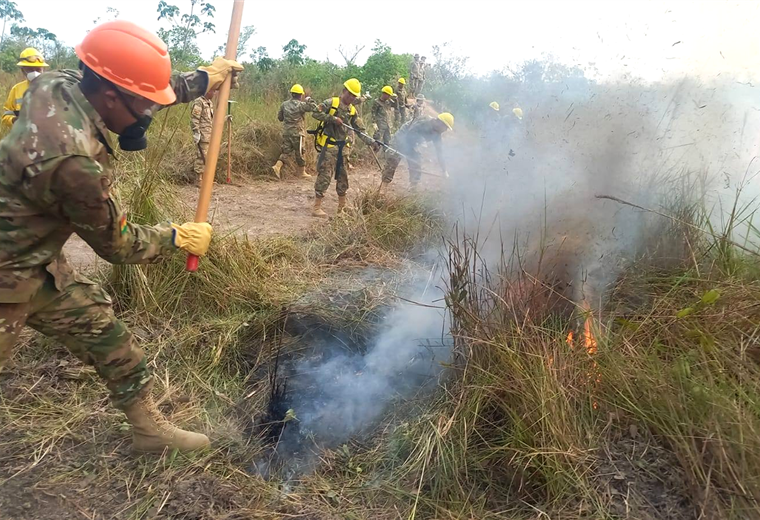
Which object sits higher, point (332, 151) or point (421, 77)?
point (421, 77)

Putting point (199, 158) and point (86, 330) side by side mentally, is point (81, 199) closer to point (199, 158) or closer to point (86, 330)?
point (86, 330)

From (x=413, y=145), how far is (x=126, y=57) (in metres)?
6.37

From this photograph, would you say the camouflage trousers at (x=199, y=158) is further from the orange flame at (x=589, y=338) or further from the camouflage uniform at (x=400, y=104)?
the orange flame at (x=589, y=338)

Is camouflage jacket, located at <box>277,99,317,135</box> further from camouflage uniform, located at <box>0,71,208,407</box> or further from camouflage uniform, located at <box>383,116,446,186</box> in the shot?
camouflage uniform, located at <box>0,71,208,407</box>

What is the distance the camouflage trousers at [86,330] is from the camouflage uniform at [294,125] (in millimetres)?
7256

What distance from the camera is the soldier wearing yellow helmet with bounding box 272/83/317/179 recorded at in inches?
364

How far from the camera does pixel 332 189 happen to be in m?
9.75

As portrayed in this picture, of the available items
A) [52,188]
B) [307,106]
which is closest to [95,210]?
[52,188]

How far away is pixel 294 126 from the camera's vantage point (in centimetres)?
943

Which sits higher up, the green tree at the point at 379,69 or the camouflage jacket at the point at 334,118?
the green tree at the point at 379,69

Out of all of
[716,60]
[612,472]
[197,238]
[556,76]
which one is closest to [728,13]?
[716,60]

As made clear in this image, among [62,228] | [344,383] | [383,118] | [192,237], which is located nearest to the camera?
[62,228]

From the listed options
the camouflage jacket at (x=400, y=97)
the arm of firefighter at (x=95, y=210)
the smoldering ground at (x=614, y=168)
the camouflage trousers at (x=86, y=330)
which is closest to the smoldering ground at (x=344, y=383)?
the camouflage trousers at (x=86, y=330)

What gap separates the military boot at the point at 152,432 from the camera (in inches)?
93.9
